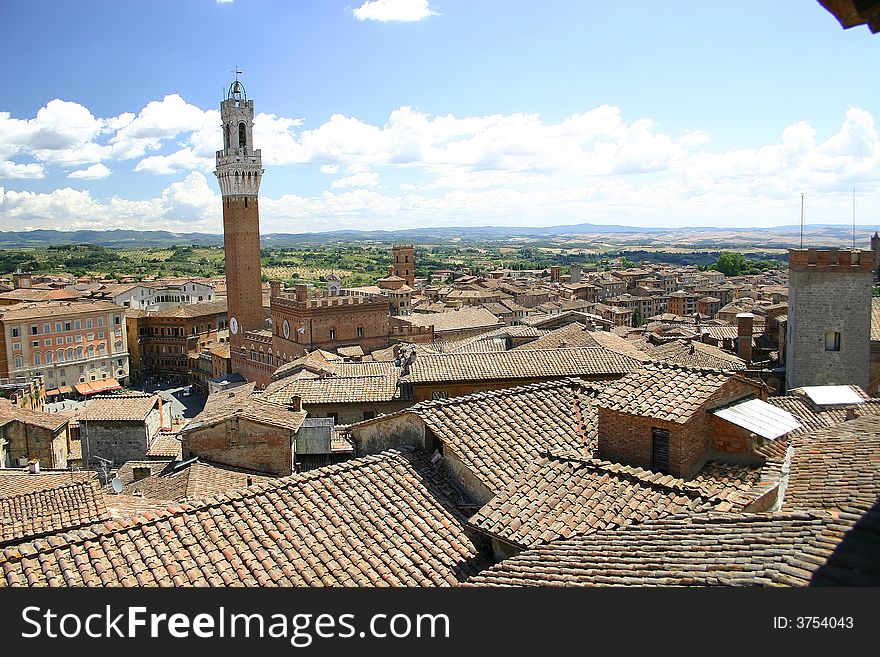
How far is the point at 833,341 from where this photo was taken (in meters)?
23.2

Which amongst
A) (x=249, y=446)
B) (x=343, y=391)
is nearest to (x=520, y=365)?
(x=343, y=391)

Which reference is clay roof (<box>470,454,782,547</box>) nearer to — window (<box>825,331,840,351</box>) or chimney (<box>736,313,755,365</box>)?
window (<box>825,331,840,351</box>)

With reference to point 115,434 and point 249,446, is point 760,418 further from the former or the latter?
point 115,434

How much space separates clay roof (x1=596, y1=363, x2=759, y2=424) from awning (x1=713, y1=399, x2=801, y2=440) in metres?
0.34

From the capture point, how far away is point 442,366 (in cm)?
1994

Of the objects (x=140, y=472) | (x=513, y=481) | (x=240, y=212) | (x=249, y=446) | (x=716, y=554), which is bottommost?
(x=140, y=472)

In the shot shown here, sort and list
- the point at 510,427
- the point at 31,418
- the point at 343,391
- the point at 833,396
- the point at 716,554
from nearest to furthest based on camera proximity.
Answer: the point at 716,554 < the point at 510,427 < the point at 833,396 < the point at 343,391 < the point at 31,418

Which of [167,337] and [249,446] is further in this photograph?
[167,337]

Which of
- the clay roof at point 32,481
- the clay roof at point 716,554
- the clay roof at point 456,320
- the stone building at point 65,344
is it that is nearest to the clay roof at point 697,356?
the clay roof at point 32,481

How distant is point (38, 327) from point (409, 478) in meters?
65.0

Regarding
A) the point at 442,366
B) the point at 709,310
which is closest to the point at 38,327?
the point at 442,366

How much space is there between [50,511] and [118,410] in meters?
14.4

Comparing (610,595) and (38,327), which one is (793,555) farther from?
(38,327)

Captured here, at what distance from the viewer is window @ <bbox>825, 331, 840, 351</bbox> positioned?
23141 mm
